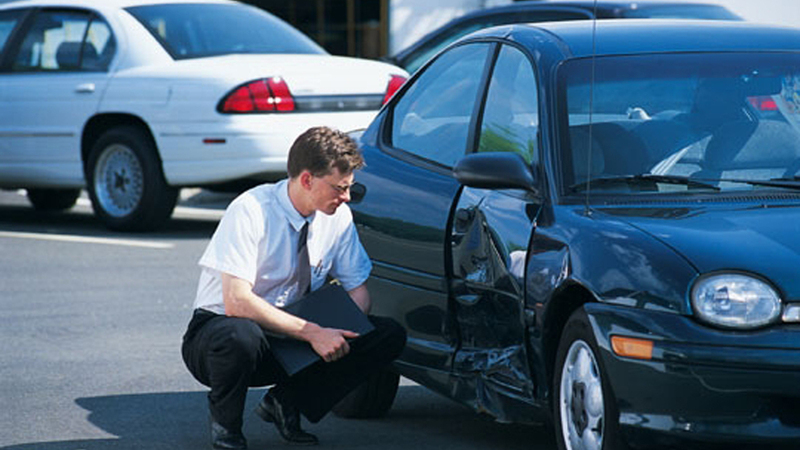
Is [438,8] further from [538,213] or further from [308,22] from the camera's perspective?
[538,213]

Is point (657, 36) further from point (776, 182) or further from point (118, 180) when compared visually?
point (118, 180)

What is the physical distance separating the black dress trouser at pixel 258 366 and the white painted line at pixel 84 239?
591 cm

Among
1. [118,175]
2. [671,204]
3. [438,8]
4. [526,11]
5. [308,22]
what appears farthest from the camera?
[308,22]

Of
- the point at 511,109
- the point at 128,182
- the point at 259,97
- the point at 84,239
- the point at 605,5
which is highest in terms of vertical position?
the point at 511,109

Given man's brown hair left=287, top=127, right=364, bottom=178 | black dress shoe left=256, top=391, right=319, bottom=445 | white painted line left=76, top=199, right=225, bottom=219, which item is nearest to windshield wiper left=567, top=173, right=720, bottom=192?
man's brown hair left=287, top=127, right=364, bottom=178

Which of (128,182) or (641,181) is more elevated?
(641,181)

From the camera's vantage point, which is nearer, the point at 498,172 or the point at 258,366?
the point at 498,172

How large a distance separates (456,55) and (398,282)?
2.96 ft

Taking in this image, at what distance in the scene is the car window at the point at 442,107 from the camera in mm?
6191

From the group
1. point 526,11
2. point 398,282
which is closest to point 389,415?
point 398,282

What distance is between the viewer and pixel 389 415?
6.70 meters

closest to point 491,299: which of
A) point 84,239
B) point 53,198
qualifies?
point 84,239

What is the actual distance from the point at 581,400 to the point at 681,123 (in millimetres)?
1051

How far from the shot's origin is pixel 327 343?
5793mm
